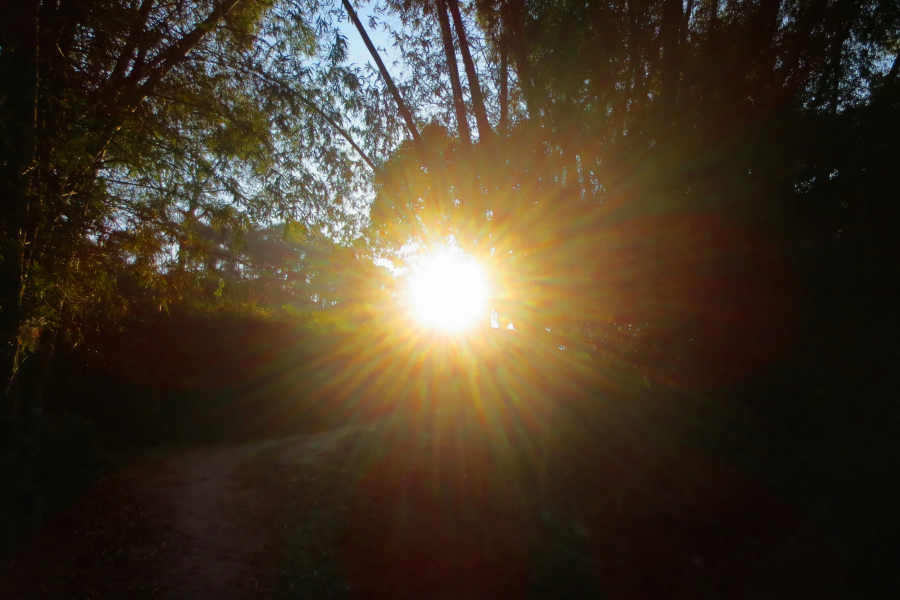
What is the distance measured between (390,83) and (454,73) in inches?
35.0

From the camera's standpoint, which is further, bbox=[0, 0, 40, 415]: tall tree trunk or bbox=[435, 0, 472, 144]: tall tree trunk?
bbox=[435, 0, 472, 144]: tall tree trunk

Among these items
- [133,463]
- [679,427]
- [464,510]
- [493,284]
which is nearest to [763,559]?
[679,427]

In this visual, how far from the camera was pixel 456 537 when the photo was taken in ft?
17.0

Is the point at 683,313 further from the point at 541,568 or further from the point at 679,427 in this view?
the point at 541,568

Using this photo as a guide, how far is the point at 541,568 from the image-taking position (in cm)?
468

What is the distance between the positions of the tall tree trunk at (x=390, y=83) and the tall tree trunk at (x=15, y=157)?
11.4 ft

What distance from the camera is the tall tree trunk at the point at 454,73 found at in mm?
7062

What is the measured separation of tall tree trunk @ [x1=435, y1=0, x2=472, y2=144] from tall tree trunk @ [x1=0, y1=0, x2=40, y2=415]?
4282 mm

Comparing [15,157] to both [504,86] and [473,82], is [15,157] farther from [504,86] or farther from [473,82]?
[504,86]

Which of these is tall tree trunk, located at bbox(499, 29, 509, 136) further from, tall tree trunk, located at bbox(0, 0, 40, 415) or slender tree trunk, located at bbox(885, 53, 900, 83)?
tall tree trunk, located at bbox(0, 0, 40, 415)

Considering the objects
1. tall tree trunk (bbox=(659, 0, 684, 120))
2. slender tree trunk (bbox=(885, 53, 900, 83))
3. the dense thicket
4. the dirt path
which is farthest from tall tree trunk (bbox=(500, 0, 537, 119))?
the dirt path

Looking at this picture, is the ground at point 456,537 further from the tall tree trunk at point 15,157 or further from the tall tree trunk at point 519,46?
the tall tree trunk at point 519,46

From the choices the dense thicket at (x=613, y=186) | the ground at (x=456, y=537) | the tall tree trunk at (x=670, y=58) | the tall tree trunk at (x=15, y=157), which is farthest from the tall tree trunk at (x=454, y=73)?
the tall tree trunk at (x=15, y=157)

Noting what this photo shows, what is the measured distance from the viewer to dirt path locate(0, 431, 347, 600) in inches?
166
